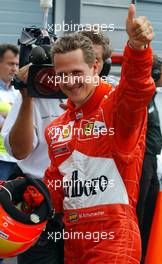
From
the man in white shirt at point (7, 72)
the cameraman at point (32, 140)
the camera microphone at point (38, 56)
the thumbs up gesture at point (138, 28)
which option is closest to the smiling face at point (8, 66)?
the man in white shirt at point (7, 72)

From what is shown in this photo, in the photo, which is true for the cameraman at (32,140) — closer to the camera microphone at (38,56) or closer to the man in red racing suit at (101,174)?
the camera microphone at (38,56)

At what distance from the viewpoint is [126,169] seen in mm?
3424

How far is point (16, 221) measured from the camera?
3309mm

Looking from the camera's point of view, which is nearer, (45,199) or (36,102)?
(45,199)

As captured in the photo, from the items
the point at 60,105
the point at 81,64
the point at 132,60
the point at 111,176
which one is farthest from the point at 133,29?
the point at 60,105

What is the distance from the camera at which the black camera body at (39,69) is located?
3.79m

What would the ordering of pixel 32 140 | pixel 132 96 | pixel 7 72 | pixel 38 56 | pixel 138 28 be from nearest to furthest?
1. pixel 138 28
2. pixel 132 96
3. pixel 38 56
4. pixel 32 140
5. pixel 7 72

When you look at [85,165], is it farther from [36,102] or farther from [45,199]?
[36,102]

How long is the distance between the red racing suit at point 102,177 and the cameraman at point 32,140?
0.84ft

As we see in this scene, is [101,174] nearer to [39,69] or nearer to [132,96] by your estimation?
[132,96]

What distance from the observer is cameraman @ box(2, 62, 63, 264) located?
382cm

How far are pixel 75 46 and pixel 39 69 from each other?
396mm

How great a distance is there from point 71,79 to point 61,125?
1.08 feet

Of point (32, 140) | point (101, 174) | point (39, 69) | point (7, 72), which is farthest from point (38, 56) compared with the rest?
point (7, 72)
